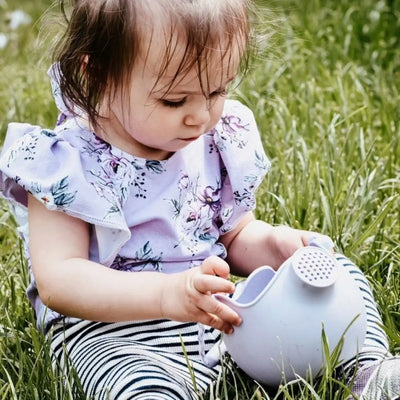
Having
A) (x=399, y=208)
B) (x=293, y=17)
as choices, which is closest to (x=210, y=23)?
(x=399, y=208)

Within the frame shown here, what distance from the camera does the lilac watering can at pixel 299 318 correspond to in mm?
1488

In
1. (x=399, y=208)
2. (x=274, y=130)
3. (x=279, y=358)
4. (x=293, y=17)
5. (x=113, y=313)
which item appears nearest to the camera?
(x=279, y=358)

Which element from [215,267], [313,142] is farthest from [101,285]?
[313,142]

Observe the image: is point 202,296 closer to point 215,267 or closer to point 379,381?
point 215,267

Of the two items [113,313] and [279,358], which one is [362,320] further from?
[113,313]

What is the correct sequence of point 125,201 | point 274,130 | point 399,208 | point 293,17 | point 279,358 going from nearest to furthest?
point 279,358 < point 125,201 < point 399,208 < point 274,130 < point 293,17

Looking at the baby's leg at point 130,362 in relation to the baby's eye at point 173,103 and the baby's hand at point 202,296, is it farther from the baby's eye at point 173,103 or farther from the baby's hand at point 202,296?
the baby's eye at point 173,103

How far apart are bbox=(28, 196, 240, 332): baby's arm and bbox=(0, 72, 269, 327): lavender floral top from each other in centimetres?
4

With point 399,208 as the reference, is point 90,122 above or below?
above

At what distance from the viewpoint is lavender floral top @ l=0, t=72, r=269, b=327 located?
1.69 meters

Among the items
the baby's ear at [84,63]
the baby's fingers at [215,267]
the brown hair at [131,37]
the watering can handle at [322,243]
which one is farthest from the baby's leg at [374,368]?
the baby's ear at [84,63]

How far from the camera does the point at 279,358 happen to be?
151 centimetres

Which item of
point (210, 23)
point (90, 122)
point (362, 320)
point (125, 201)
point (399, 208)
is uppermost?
point (210, 23)

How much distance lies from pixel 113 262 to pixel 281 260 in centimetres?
33
